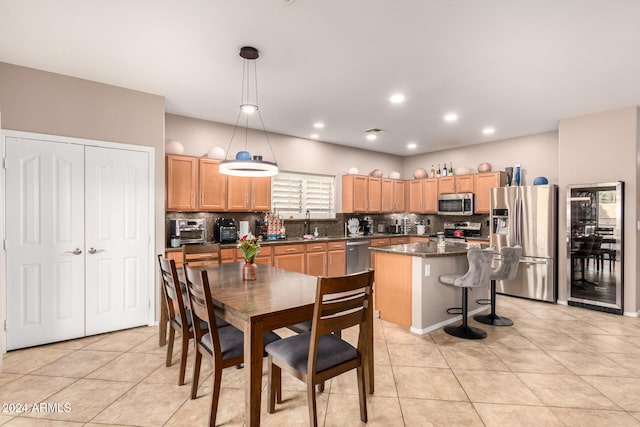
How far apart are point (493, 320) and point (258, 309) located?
3357 millimetres

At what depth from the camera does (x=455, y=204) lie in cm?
651

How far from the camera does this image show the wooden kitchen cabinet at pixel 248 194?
16.3ft

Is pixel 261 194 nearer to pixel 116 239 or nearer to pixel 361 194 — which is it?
pixel 116 239

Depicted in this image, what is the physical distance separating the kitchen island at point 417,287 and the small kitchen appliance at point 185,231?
252cm

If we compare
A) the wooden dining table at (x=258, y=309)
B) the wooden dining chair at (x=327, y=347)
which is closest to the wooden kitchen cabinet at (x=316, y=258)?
the wooden dining table at (x=258, y=309)

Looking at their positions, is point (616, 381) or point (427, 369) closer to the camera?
point (616, 381)

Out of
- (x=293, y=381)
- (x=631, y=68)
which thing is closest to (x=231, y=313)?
(x=293, y=381)

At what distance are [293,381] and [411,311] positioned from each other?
1.74 metres

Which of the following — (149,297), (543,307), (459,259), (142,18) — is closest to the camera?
(142,18)

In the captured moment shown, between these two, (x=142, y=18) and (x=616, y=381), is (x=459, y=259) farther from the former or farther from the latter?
→ (x=142, y=18)

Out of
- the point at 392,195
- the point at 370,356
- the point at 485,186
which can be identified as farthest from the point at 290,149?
the point at 370,356

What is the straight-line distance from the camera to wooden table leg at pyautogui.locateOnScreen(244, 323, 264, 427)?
5.81 ft

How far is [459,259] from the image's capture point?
419 centimetres

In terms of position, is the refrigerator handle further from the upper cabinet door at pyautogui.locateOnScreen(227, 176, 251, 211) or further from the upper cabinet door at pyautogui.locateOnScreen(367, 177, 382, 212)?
the upper cabinet door at pyautogui.locateOnScreen(227, 176, 251, 211)
